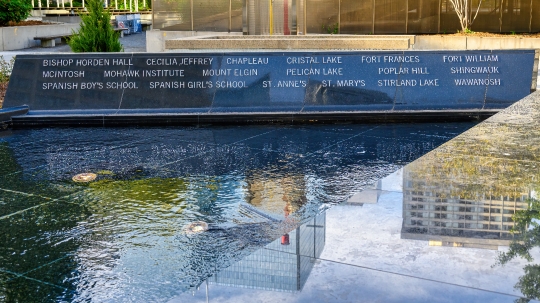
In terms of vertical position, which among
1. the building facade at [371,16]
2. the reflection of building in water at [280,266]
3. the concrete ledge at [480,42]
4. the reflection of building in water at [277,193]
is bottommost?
the reflection of building in water at [277,193]

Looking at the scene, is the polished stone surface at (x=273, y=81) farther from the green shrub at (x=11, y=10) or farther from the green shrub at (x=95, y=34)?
the green shrub at (x=11, y=10)

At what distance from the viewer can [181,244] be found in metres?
6.46

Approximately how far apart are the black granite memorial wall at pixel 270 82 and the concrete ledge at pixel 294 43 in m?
2.81

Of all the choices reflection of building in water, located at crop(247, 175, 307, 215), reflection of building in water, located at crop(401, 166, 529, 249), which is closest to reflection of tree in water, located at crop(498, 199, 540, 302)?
reflection of building in water, located at crop(401, 166, 529, 249)

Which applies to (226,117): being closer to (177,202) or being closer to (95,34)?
(95,34)

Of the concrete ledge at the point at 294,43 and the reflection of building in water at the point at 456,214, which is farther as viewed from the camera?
the concrete ledge at the point at 294,43

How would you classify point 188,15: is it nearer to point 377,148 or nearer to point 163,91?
point 163,91

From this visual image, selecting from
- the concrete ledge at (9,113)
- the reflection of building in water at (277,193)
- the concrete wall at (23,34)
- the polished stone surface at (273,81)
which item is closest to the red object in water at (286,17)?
the polished stone surface at (273,81)

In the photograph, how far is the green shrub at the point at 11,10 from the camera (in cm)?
2825

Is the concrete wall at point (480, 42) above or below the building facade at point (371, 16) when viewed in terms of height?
below

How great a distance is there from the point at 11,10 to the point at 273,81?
63.5ft

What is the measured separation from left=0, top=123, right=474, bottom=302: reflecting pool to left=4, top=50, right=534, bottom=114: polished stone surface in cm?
72

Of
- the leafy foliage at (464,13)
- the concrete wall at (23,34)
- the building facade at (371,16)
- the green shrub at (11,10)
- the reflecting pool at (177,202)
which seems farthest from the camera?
the green shrub at (11,10)

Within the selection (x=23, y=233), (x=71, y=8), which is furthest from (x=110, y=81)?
(x=71, y=8)
